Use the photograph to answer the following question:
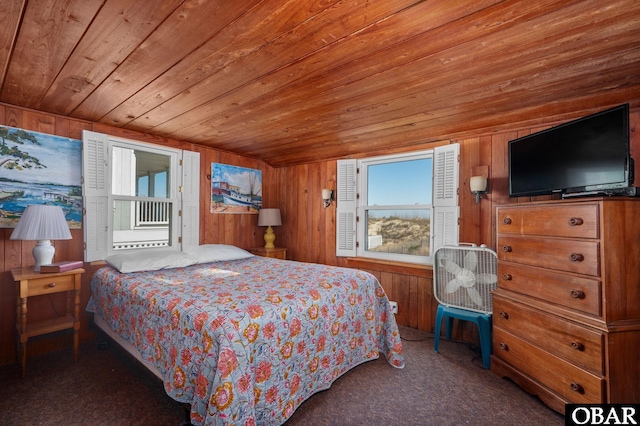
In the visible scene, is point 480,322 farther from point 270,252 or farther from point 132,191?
point 132,191

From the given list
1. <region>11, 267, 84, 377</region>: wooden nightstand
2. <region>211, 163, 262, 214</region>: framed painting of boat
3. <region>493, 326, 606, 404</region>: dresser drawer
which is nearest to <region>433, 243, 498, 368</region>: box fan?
<region>493, 326, 606, 404</region>: dresser drawer

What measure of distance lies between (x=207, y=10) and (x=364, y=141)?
7.65 feet

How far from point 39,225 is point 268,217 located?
7.83 feet

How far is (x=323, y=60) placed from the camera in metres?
1.67

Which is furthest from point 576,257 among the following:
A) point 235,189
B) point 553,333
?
point 235,189

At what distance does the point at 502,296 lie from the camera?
2246 millimetres

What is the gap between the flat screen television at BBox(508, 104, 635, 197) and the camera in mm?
1724

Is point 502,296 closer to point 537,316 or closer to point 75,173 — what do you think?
point 537,316

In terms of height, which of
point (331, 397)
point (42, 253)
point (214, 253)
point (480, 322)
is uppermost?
point (42, 253)

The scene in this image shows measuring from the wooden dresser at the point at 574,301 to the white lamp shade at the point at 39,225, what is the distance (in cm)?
351

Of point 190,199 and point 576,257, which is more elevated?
point 190,199

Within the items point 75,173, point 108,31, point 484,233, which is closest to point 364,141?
point 484,233

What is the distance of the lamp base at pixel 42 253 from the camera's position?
7.84ft

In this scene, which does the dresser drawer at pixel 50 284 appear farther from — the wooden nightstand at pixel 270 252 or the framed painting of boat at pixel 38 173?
the wooden nightstand at pixel 270 252
